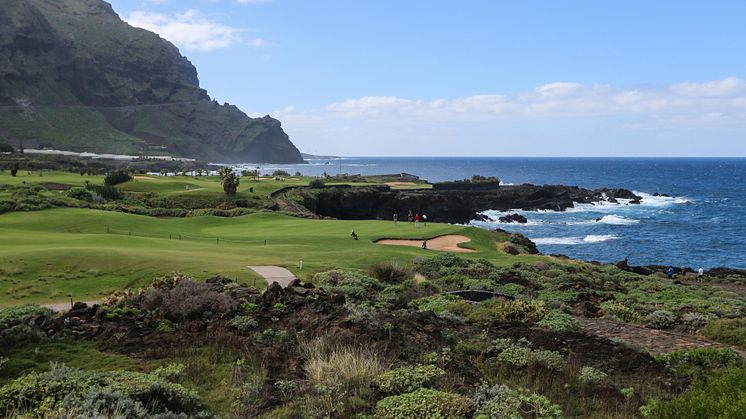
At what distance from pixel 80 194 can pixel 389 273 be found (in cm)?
3917

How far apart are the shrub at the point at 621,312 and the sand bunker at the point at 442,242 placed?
55.7 feet

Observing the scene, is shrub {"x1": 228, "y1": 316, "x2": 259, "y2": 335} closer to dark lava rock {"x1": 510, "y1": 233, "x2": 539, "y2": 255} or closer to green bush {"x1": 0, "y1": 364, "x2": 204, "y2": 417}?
green bush {"x1": 0, "y1": 364, "x2": 204, "y2": 417}

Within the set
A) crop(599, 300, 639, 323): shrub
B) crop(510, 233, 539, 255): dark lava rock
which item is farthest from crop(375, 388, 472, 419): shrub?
crop(510, 233, 539, 255): dark lava rock

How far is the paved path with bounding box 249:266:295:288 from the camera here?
68.2ft

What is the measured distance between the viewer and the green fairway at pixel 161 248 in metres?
19.5

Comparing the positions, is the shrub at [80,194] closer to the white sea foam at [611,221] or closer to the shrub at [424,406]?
the shrub at [424,406]

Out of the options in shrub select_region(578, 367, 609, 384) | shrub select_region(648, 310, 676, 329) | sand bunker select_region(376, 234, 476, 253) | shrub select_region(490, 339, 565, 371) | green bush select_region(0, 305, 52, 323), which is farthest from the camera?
sand bunker select_region(376, 234, 476, 253)

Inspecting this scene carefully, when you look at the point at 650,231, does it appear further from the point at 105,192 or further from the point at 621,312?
the point at 105,192

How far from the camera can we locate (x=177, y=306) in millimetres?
12914

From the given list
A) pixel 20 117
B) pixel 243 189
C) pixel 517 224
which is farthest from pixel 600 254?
pixel 20 117

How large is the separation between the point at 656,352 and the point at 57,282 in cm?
1964

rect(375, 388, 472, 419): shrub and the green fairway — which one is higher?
rect(375, 388, 472, 419): shrub

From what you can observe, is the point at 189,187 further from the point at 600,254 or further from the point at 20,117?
the point at 20,117

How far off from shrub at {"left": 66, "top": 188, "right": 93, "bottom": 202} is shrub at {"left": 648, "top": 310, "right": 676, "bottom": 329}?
4778 cm
